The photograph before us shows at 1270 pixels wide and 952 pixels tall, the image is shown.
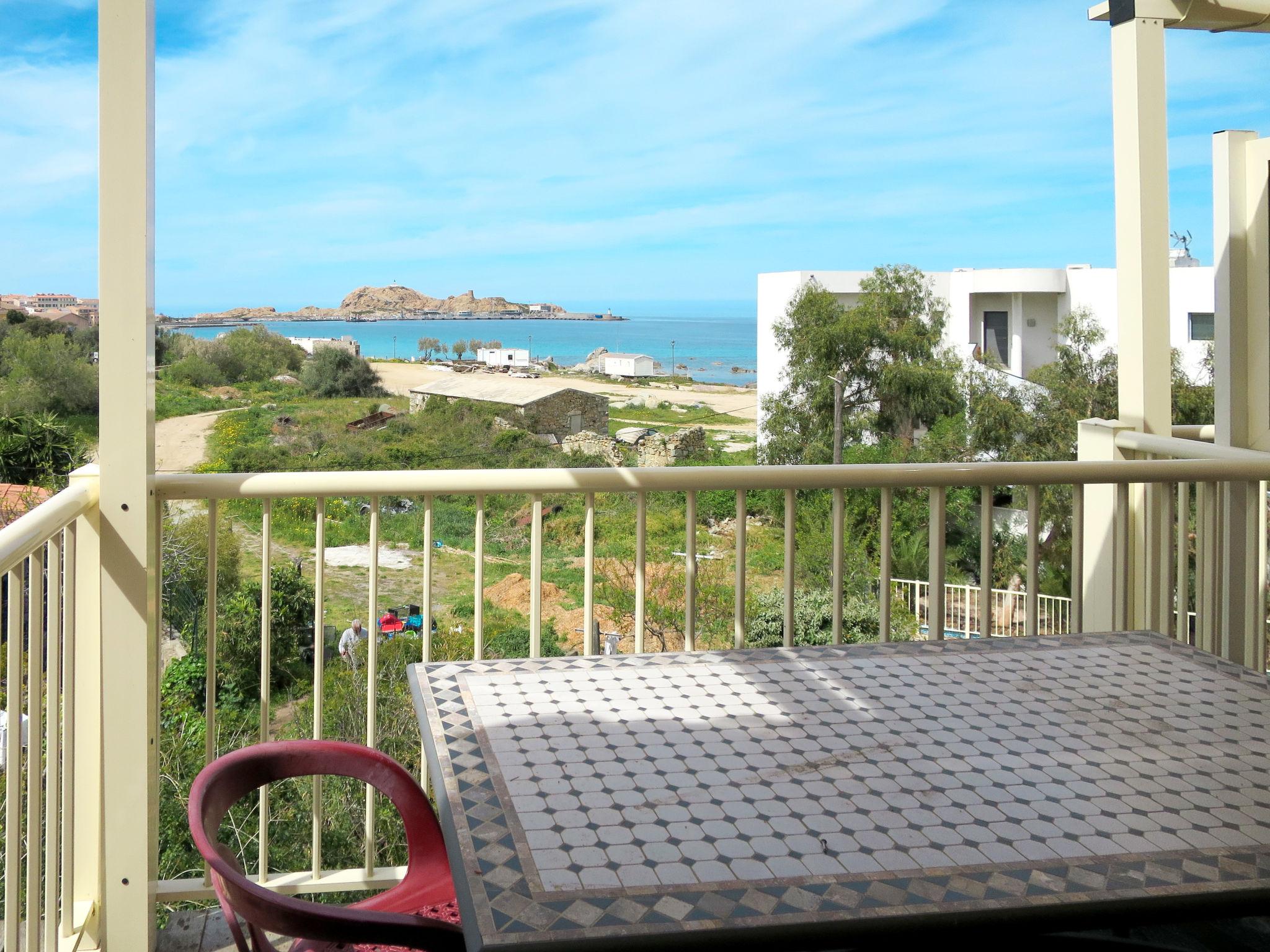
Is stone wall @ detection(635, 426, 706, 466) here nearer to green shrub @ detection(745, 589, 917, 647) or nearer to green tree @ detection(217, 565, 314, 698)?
green shrub @ detection(745, 589, 917, 647)

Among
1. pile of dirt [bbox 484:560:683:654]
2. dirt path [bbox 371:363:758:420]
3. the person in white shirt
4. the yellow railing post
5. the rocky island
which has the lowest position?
pile of dirt [bbox 484:560:683:654]

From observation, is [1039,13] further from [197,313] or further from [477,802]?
[477,802]

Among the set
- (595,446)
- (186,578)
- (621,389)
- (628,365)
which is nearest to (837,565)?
(186,578)

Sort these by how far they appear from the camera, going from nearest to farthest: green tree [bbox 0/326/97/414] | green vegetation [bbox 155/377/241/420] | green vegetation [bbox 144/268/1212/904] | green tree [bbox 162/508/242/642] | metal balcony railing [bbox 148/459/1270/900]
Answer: metal balcony railing [bbox 148/459/1270/900]
green tree [bbox 162/508/242/642]
green tree [bbox 0/326/97/414]
green vegetation [bbox 144/268/1212/904]
green vegetation [bbox 155/377/241/420]

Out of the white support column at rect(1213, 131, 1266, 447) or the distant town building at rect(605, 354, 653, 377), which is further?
the distant town building at rect(605, 354, 653, 377)

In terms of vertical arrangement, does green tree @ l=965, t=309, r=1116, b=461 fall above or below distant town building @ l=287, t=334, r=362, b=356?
below

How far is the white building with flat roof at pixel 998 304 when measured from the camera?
26.2 meters

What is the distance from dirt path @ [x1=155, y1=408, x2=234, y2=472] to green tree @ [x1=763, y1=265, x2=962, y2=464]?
1296cm

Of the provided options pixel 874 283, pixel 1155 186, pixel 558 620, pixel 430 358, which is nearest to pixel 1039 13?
pixel 874 283

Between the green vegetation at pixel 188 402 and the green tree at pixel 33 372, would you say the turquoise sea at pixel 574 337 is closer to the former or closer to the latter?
the green vegetation at pixel 188 402

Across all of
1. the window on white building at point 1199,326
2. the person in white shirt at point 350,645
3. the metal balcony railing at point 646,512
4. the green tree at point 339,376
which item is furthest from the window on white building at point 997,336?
the metal balcony railing at point 646,512

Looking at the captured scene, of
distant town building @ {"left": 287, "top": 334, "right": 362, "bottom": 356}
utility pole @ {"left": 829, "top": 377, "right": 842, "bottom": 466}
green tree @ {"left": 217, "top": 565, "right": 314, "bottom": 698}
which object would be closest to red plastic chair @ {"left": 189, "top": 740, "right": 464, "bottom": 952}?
green tree @ {"left": 217, "top": 565, "right": 314, "bottom": 698}

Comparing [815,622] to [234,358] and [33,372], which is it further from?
[234,358]

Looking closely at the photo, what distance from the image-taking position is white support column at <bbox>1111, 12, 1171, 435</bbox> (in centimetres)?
282
